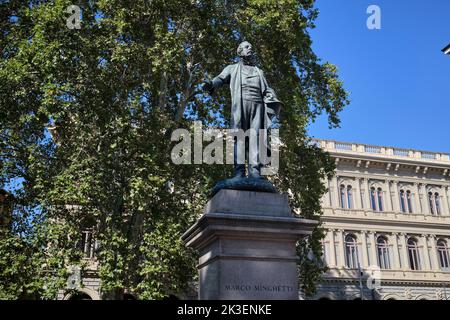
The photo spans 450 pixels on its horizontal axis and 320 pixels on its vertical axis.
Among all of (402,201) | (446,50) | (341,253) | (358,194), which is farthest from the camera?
(402,201)

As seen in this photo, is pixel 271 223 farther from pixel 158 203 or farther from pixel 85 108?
pixel 85 108

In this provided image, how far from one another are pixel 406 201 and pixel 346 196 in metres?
6.01

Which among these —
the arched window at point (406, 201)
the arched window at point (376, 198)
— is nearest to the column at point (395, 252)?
the arched window at point (376, 198)

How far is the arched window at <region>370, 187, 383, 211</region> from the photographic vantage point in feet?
126

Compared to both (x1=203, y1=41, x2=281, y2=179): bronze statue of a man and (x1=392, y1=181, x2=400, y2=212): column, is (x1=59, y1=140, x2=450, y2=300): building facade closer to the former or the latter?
(x1=392, y1=181, x2=400, y2=212): column

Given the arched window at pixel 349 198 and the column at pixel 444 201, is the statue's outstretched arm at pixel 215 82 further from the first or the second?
the column at pixel 444 201

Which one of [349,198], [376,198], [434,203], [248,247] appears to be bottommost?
[248,247]

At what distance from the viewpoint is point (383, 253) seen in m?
37.4

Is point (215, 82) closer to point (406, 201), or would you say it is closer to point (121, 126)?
point (121, 126)

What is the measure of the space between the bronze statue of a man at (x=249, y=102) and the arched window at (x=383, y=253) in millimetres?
32646

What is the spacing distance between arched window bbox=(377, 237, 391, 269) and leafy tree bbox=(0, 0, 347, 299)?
21.4 m

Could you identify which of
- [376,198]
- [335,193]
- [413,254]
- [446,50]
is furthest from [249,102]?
[413,254]

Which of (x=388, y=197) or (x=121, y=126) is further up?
(x=388, y=197)

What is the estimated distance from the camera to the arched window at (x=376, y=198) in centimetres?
3841
